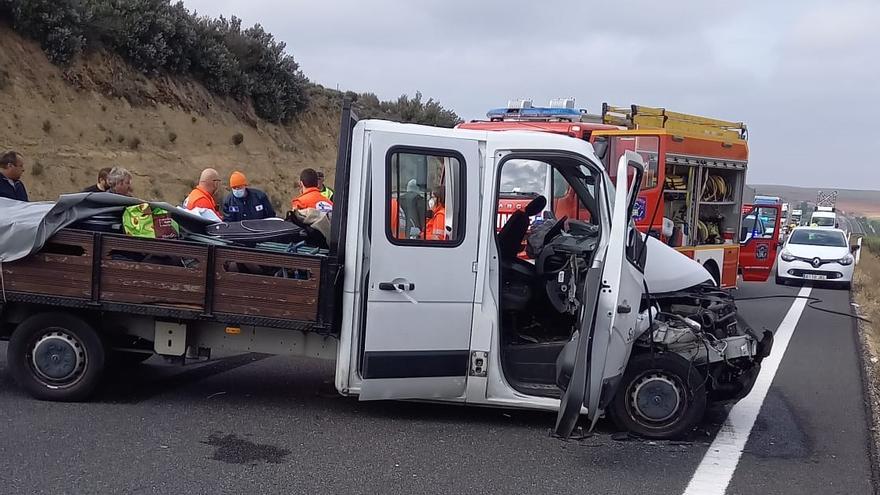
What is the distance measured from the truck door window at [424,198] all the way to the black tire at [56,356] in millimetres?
2440

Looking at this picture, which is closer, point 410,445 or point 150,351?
point 410,445

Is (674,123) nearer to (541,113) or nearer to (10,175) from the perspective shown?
(541,113)

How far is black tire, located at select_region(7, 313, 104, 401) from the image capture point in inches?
249

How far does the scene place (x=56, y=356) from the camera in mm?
6355

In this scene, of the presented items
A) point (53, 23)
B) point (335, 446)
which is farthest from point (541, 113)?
point (53, 23)

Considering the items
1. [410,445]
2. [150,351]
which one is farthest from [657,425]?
[150,351]

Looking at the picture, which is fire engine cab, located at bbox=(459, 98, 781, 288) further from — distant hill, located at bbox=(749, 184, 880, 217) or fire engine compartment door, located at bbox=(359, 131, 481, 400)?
distant hill, located at bbox=(749, 184, 880, 217)

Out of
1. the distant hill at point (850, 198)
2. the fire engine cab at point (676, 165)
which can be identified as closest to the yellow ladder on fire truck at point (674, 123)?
the fire engine cab at point (676, 165)

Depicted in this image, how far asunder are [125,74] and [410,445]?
1925 cm

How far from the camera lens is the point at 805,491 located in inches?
212

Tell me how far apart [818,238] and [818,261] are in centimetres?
163

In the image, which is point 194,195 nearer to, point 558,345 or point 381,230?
point 381,230

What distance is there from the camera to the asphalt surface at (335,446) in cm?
512

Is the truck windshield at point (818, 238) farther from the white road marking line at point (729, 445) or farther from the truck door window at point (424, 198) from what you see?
the truck door window at point (424, 198)
